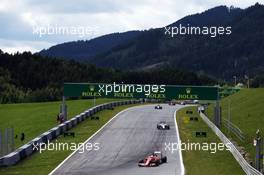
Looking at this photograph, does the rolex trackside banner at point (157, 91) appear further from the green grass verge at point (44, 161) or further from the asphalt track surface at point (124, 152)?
the green grass verge at point (44, 161)

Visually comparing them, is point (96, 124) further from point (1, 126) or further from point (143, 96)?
point (1, 126)

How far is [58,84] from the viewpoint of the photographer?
199 m

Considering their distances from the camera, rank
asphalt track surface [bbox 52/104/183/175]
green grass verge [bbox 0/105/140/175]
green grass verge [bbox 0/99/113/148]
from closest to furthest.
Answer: asphalt track surface [bbox 52/104/183/175] → green grass verge [bbox 0/105/140/175] → green grass verge [bbox 0/99/113/148]

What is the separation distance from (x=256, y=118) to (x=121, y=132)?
16.5 m

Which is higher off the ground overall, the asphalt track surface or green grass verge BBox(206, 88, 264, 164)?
green grass verge BBox(206, 88, 264, 164)

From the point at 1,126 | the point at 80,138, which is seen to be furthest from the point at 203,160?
the point at 1,126

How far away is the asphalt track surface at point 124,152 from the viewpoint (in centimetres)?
3212

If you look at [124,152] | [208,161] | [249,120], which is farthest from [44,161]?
[249,120]

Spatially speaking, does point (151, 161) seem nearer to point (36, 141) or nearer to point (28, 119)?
point (36, 141)

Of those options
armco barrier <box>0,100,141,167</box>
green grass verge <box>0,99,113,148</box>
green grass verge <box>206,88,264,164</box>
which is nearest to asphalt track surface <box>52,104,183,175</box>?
armco barrier <box>0,100,141,167</box>

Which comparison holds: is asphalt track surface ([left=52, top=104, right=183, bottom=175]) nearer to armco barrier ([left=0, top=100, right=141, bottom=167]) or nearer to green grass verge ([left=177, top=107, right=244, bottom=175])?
green grass verge ([left=177, top=107, right=244, bottom=175])

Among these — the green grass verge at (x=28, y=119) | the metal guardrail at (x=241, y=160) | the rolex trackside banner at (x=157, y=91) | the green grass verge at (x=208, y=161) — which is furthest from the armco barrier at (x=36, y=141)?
the metal guardrail at (x=241, y=160)

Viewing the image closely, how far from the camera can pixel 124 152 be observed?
4075cm

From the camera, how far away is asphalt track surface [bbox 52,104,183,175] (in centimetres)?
3212
